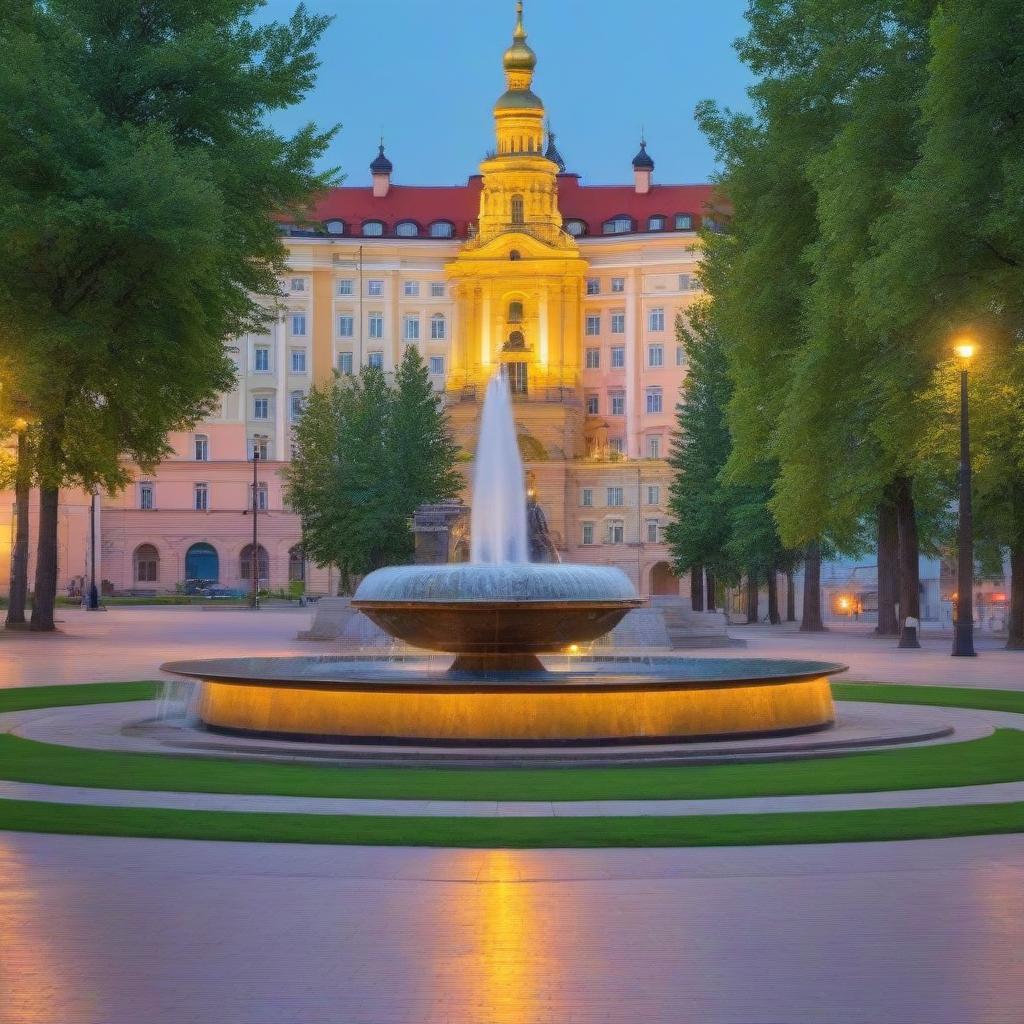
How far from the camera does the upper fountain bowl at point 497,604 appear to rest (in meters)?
19.6

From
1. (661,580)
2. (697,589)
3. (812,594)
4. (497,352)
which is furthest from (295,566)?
(812,594)

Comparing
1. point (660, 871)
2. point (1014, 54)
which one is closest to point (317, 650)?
point (1014, 54)

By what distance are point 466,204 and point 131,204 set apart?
101 m

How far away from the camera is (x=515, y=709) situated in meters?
17.1

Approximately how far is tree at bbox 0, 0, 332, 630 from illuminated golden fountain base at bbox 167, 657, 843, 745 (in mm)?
23890

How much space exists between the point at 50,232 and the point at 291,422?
294 feet

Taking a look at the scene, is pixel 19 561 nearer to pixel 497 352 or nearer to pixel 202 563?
pixel 202 563

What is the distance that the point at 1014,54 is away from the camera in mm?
31672

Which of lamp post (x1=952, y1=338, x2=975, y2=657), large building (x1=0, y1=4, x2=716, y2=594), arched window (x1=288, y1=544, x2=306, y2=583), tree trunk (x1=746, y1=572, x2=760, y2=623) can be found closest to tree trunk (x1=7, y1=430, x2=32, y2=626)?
lamp post (x1=952, y1=338, x2=975, y2=657)

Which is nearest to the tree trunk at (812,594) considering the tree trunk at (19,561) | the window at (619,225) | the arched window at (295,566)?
the tree trunk at (19,561)

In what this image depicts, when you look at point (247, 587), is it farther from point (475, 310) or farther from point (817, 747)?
point (817, 747)

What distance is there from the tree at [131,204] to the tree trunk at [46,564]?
0.23ft

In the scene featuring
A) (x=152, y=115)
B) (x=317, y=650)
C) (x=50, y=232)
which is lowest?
(x=317, y=650)

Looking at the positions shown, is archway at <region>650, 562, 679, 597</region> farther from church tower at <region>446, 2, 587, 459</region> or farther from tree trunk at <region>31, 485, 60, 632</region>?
tree trunk at <region>31, 485, 60, 632</region>
